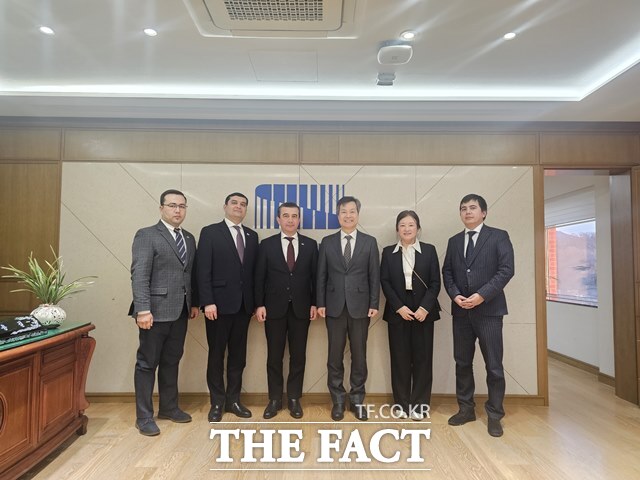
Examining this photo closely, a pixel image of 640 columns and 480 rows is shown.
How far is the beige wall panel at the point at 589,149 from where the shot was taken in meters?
Answer: 3.70

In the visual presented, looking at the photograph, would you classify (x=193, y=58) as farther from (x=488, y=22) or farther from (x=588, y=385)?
(x=588, y=385)

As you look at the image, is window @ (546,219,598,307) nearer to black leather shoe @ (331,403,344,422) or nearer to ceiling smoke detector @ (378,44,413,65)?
black leather shoe @ (331,403,344,422)

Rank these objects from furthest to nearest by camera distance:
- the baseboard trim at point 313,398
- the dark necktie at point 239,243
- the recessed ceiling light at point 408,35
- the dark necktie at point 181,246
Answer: the baseboard trim at point 313,398 → the dark necktie at point 239,243 → the dark necktie at point 181,246 → the recessed ceiling light at point 408,35

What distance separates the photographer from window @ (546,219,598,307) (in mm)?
4891

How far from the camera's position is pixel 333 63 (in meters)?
2.90

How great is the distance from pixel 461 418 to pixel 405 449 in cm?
70

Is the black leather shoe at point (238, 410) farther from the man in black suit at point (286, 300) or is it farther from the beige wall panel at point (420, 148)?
the beige wall panel at point (420, 148)

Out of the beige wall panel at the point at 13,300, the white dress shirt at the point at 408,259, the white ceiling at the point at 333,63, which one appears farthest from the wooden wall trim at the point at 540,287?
the beige wall panel at the point at 13,300

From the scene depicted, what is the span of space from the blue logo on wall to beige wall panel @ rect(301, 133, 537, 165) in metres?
0.29

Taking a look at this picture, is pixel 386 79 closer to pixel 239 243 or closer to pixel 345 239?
pixel 345 239

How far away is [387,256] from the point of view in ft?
10.9

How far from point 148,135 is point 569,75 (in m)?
3.72

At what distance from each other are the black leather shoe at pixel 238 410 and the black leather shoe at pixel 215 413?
0.11 meters

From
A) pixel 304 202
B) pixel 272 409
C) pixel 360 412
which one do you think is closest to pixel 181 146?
pixel 304 202
